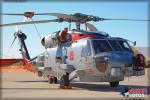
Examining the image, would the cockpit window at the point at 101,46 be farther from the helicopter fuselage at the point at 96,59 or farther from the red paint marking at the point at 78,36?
the red paint marking at the point at 78,36

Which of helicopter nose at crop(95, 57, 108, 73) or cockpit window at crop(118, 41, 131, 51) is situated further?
cockpit window at crop(118, 41, 131, 51)

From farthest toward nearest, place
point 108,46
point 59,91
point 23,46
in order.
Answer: point 23,46 < point 108,46 < point 59,91

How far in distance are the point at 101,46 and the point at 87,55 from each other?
2.67 ft

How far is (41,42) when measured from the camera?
20.1 metres

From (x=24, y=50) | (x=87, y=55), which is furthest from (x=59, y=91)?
(x=24, y=50)

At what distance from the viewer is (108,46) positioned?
15453mm

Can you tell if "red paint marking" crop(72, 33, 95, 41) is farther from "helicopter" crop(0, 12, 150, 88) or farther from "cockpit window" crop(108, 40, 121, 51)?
"cockpit window" crop(108, 40, 121, 51)

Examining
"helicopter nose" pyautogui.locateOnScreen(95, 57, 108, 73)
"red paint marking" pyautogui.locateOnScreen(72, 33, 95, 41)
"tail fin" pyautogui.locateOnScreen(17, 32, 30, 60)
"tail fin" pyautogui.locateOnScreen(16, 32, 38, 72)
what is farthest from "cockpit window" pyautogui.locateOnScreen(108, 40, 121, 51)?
"tail fin" pyautogui.locateOnScreen(17, 32, 30, 60)

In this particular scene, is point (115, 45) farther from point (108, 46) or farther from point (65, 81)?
point (65, 81)

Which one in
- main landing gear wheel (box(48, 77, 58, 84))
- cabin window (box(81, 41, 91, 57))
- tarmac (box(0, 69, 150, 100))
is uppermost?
cabin window (box(81, 41, 91, 57))

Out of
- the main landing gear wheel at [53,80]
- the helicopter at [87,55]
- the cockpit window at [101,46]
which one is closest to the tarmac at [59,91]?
the helicopter at [87,55]

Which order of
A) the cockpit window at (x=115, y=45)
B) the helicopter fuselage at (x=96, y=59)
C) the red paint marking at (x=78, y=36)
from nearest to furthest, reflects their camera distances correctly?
1. the helicopter fuselage at (x=96, y=59)
2. the cockpit window at (x=115, y=45)
3. the red paint marking at (x=78, y=36)

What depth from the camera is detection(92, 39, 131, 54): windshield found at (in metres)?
15.4

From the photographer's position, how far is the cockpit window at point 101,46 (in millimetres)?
15328
